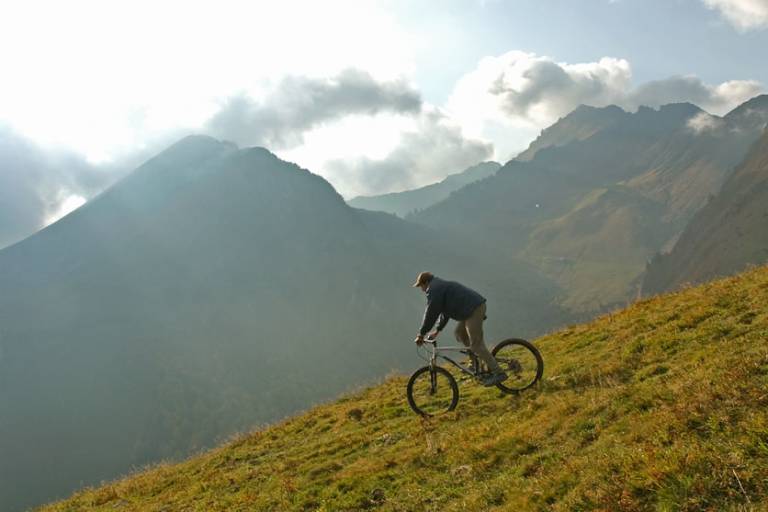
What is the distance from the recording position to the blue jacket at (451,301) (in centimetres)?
1414

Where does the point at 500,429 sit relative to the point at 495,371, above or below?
below

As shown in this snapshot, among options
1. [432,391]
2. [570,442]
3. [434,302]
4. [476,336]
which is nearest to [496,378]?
[476,336]

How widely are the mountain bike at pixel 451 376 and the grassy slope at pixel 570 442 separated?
0.59 meters

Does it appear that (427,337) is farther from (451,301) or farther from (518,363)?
(518,363)

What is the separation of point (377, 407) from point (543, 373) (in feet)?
21.0

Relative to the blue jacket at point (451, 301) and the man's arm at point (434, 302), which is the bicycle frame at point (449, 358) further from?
the blue jacket at point (451, 301)

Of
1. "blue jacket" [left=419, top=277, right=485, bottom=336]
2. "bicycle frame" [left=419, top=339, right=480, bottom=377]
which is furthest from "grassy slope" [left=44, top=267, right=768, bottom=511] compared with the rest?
"blue jacket" [left=419, top=277, right=485, bottom=336]

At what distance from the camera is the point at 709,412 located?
26.7ft

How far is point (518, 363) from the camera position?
1481cm

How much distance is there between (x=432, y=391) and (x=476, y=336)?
2767 millimetres

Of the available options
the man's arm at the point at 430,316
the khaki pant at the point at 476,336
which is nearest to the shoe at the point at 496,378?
the khaki pant at the point at 476,336

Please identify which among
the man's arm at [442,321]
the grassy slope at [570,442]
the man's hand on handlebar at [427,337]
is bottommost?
the grassy slope at [570,442]

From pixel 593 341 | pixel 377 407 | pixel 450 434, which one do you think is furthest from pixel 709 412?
pixel 377 407

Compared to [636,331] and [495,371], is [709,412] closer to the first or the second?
[495,371]
